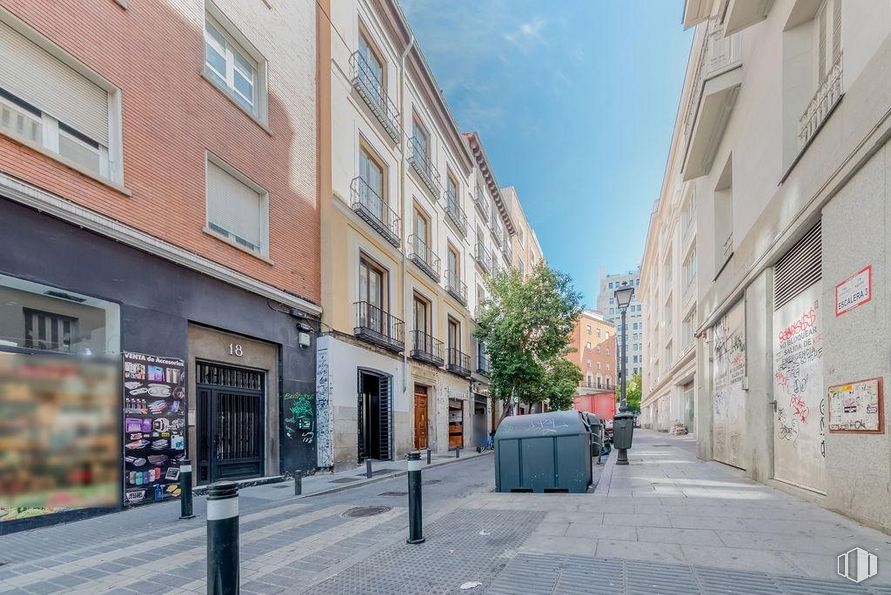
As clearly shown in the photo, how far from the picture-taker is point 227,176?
445 inches

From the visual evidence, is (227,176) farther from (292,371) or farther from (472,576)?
(472,576)

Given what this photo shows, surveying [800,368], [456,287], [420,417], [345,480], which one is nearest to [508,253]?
[456,287]

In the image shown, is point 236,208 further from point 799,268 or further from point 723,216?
point 723,216

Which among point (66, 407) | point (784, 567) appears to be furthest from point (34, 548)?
point (784, 567)

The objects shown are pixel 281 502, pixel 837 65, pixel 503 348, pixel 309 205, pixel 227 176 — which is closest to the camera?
pixel 837 65

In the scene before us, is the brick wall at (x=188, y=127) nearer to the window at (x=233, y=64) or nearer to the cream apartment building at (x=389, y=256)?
the window at (x=233, y=64)

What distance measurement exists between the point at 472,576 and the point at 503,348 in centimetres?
2053

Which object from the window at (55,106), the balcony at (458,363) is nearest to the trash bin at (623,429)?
the balcony at (458,363)

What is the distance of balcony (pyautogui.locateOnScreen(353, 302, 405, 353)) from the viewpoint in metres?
15.1

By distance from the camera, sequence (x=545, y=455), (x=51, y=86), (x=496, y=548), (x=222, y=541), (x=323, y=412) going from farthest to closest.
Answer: (x=323, y=412) → (x=545, y=455) → (x=51, y=86) → (x=496, y=548) → (x=222, y=541)

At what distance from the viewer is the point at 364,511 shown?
7.50m

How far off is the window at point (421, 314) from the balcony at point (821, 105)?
14590 mm

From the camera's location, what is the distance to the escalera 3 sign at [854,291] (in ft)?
17.8

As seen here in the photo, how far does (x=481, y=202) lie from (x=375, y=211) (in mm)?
15811
